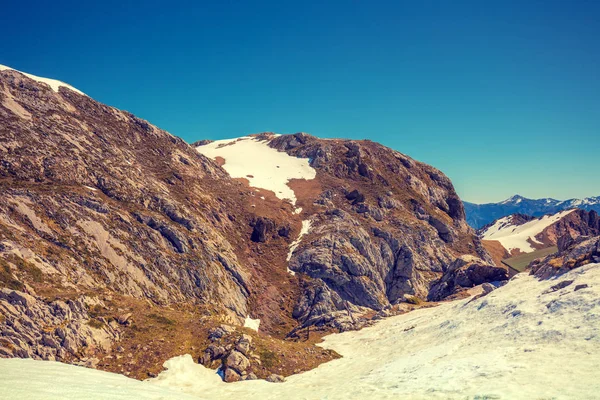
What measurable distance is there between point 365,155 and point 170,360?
396 ft

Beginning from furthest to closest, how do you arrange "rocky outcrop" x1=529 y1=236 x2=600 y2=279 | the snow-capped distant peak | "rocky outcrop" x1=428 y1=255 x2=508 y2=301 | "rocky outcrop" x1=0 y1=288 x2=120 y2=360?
the snow-capped distant peak
"rocky outcrop" x1=428 y1=255 x2=508 y2=301
"rocky outcrop" x1=529 y1=236 x2=600 y2=279
"rocky outcrop" x1=0 y1=288 x2=120 y2=360

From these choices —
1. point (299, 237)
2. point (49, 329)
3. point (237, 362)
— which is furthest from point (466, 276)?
point (49, 329)

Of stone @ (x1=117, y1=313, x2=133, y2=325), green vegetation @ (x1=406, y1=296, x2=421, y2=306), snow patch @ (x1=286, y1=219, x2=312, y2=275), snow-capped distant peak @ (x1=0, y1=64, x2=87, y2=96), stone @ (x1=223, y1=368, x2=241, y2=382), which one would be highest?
snow-capped distant peak @ (x1=0, y1=64, x2=87, y2=96)

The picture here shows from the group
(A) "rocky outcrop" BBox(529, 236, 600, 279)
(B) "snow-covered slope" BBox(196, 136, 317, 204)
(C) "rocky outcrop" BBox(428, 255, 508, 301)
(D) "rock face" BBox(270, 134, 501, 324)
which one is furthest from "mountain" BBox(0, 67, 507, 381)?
(A) "rocky outcrop" BBox(529, 236, 600, 279)

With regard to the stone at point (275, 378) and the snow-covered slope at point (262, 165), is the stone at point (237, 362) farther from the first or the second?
the snow-covered slope at point (262, 165)

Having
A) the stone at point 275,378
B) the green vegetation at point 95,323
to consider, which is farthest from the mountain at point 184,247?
the stone at point 275,378

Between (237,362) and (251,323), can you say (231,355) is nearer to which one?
(237,362)

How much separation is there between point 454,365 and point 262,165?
12598cm

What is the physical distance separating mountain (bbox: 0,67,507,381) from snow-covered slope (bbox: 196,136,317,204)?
42.3 inches

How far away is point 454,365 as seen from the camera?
76.3 feet

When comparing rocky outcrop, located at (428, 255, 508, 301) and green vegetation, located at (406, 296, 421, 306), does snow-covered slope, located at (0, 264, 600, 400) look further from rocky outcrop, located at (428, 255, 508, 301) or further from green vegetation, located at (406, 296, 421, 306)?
rocky outcrop, located at (428, 255, 508, 301)

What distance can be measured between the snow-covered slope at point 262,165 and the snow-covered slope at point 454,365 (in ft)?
273

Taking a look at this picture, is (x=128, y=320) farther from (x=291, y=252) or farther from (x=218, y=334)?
(x=291, y=252)

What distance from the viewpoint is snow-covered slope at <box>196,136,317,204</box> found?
413 feet
